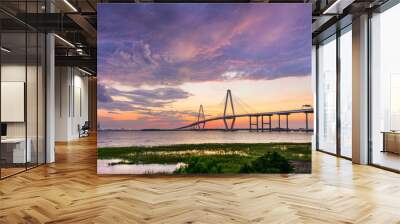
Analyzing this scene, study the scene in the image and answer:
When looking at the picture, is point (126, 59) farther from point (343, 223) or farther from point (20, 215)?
point (343, 223)

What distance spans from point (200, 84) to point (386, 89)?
11.7ft

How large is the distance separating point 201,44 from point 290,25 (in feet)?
5.12

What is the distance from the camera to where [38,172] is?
22.3 feet

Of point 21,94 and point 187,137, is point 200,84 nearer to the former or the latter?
point 187,137

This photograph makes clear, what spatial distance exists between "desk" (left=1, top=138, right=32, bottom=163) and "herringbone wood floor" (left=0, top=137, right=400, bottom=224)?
1.15 ft

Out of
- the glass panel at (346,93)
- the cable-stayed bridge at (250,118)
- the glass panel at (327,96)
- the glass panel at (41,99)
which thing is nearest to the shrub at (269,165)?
the cable-stayed bridge at (250,118)

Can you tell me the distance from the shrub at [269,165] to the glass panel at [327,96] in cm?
366

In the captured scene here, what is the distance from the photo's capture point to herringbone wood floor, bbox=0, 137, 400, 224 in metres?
3.90

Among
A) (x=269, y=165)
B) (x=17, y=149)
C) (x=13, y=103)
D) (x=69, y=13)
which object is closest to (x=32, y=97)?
(x=13, y=103)

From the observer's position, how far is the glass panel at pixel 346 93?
848 centimetres

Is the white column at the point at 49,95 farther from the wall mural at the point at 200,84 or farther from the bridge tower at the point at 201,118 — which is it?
the bridge tower at the point at 201,118

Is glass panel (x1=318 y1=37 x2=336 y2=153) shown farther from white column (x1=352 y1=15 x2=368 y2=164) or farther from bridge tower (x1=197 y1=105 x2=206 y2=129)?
bridge tower (x1=197 y1=105 x2=206 y2=129)

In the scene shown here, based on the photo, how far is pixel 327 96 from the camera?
10055mm

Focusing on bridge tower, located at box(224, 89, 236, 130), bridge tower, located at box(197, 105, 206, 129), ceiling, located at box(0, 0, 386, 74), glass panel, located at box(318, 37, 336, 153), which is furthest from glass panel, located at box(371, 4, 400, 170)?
bridge tower, located at box(197, 105, 206, 129)
